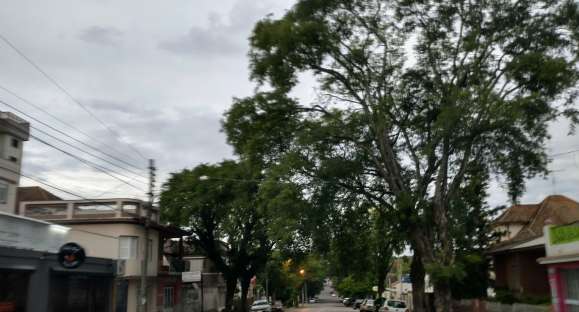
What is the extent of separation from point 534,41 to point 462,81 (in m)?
3.47

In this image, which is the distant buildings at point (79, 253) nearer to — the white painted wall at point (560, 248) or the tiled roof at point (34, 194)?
the tiled roof at point (34, 194)

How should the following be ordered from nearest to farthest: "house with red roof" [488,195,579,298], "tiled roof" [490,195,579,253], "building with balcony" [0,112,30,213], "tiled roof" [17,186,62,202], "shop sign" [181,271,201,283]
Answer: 1. "house with red roof" [488,195,579,298]
2. "tiled roof" [490,195,579,253]
3. "building with balcony" [0,112,30,213]
4. "shop sign" [181,271,201,283]
5. "tiled roof" [17,186,62,202]

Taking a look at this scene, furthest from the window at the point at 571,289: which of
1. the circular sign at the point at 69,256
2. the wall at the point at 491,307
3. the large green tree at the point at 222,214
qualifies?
the large green tree at the point at 222,214

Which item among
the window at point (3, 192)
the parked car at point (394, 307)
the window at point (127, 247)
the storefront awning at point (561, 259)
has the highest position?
the window at point (3, 192)

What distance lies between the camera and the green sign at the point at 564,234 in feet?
68.3

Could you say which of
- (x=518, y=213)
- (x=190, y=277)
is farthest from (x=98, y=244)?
(x=518, y=213)

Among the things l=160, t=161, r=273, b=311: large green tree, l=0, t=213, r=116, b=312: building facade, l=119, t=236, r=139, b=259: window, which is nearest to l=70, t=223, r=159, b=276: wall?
l=119, t=236, r=139, b=259: window

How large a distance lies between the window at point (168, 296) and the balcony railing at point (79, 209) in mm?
9590

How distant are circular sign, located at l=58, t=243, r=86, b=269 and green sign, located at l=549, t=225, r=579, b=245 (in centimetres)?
1786

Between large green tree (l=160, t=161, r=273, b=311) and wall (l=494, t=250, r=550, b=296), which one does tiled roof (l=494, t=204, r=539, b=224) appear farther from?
large green tree (l=160, t=161, r=273, b=311)

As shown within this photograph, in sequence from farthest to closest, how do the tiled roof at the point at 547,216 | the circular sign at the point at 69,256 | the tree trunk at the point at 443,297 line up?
the tiled roof at the point at 547,216
the tree trunk at the point at 443,297
the circular sign at the point at 69,256

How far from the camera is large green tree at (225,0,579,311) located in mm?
25000

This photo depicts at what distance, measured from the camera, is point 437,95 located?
86.2 feet

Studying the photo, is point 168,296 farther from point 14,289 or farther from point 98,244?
point 14,289
